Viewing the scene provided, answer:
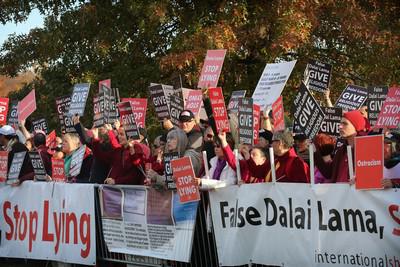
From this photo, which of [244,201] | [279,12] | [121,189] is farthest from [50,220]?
[279,12]

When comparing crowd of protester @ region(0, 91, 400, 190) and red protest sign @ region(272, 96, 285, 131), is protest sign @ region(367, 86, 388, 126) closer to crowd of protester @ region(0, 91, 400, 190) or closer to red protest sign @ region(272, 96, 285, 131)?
crowd of protester @ region(0, 91, 400, 190)

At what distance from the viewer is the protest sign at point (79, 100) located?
13516mm

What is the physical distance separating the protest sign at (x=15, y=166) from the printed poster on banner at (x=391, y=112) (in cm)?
583

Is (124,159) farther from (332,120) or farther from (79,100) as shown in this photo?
(332,120)

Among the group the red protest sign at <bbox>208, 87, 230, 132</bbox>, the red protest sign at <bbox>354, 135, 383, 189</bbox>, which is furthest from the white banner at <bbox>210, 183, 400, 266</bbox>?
the red protest sign at <bbox>208, 87, 230, 132</bbox>

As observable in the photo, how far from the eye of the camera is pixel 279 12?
711 inches

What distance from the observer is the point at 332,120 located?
391 inches

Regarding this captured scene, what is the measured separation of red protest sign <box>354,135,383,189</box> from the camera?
8.21 m

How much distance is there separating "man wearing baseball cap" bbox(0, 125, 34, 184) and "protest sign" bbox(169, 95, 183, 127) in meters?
2.87

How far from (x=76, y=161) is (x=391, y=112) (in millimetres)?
4639

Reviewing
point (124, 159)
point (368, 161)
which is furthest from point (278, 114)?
point (368, 161)

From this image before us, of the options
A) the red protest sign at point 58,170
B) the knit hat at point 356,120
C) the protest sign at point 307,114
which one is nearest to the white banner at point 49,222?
the red protest sign at point 58,170

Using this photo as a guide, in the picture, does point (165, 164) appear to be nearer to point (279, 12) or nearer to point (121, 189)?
point (121, 189)

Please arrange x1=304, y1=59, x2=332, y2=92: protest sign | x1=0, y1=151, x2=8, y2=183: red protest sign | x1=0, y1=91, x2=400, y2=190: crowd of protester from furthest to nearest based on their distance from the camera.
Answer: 1. x1=0, y1=151, x2=8, y2=183: red protest sign
2. x1=304, y1=59, x2=332, y2=92: protest sign
3. x1=0, y1=91, x2=400, y2=190: crowd of protester
